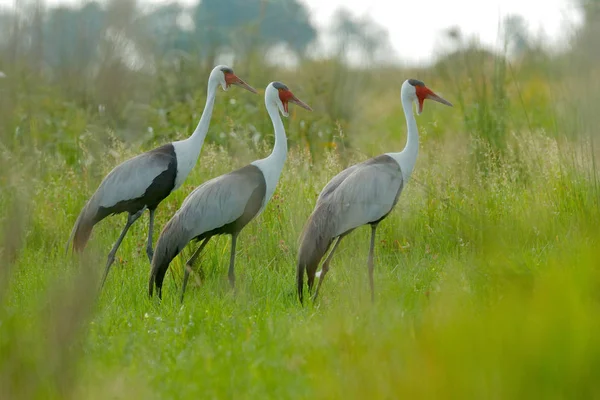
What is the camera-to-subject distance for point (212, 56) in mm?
10141

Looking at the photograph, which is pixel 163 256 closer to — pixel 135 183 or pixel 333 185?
pixel 135 183

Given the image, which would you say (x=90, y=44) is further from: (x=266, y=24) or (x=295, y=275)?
(x=266, y=24)

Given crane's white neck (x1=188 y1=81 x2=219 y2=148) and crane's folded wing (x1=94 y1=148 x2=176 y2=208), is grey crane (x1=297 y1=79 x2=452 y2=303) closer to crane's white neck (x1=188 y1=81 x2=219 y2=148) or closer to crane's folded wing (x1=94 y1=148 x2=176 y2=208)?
crane's white neck (x1=188 y1=81 x2=219 y2=148)

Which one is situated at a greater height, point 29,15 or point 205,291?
point 29,15

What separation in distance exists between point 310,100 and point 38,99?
2.79 m

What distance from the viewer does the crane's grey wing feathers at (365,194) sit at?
5258mm

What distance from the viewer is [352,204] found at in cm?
527

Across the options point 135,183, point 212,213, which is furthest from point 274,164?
point 135,183

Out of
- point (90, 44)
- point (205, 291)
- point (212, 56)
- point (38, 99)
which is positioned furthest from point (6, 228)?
point (212, 56)

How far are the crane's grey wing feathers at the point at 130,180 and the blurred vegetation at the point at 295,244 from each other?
47 centimetres

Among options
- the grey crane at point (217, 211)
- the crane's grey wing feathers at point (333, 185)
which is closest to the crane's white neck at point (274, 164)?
the grey crane at point (217, 211)

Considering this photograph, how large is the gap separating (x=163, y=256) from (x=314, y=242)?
0.83 metres

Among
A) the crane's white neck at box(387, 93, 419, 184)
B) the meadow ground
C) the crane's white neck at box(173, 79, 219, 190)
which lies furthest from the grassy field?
the crane's white neck at box(173, 79, 219, 190)

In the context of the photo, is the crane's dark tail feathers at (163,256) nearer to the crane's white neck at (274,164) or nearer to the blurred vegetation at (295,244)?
the blurred vegetation at (295,244)
